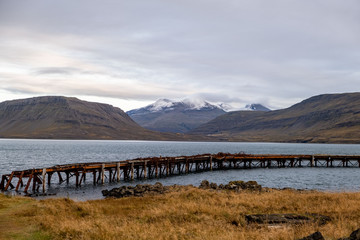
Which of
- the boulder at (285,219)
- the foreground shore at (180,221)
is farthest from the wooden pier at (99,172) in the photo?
the boulder at (285,219)

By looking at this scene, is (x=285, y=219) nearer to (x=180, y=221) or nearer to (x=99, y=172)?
(x=180, y=221)

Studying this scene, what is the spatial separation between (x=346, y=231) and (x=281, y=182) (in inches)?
1623

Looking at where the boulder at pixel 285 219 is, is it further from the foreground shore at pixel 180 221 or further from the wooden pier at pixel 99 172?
the wooden pier at pixel 99 172

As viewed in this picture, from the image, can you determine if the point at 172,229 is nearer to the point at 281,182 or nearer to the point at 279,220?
the point at 279,220

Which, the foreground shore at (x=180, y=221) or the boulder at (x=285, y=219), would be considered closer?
the foreground shore at (x=180, y=221)

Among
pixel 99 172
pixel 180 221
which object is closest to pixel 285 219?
pixel 180 221

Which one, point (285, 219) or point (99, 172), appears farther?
point (99, 172)

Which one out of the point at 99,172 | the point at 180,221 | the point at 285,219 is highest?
the point at 285,219

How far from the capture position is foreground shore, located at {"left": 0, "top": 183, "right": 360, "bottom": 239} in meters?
14.5

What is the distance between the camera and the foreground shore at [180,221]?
47.6 feet

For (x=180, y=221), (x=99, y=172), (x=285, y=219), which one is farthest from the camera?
(x=99, y=172)

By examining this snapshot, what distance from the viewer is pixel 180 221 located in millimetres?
18062

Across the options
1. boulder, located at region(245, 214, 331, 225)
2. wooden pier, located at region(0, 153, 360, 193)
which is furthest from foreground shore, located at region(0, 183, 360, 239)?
wooden pier, located at region(0, 153, 360, 193)

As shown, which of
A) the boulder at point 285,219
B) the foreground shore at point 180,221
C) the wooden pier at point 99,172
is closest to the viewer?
the foreground shore at point 180,221
